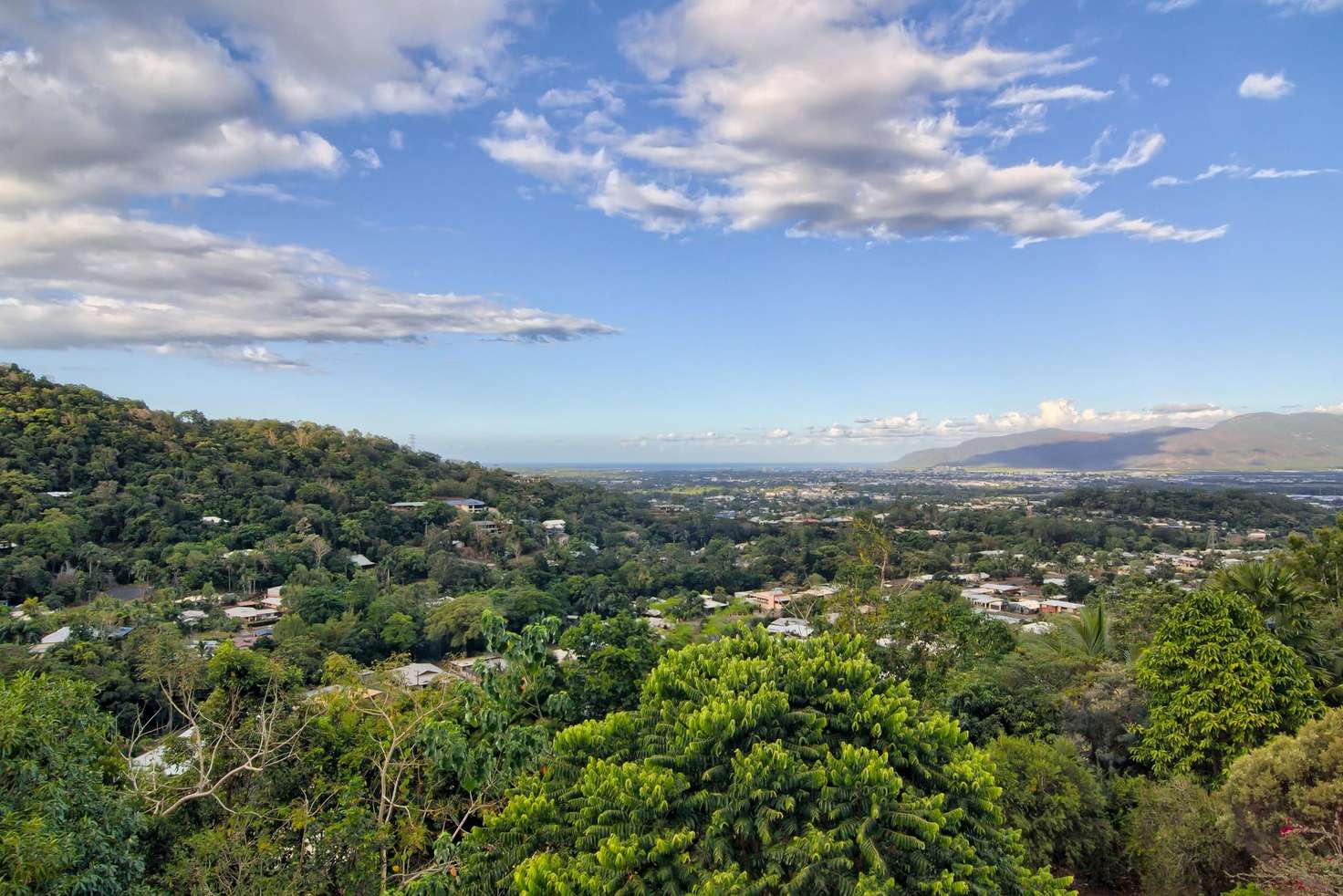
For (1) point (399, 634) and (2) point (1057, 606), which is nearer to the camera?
(1) point (399, 634)

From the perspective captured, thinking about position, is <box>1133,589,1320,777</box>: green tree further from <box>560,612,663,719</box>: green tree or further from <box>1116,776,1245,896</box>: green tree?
<box>560,612,663,719</box>: green tree

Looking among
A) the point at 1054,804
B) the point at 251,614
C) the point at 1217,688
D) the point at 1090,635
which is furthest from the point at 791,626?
the point at 251,614

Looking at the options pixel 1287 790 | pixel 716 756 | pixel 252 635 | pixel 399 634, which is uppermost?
pixel 716 756

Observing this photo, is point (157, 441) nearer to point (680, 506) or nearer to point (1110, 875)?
point (1110, 875)

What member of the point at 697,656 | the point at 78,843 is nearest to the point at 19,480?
the point at 78,843

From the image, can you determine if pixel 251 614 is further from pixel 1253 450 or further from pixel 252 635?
Answer: pixel 1253 450

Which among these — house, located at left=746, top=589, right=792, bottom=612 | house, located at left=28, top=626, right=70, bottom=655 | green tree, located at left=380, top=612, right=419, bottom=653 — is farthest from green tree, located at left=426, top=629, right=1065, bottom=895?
house, located at left=746, top=589, right=792, bottom=612
